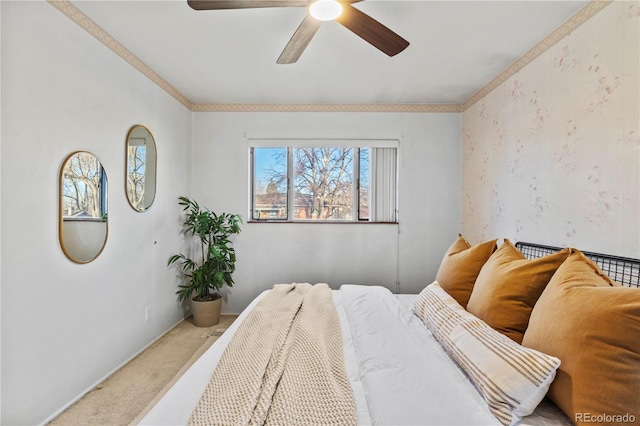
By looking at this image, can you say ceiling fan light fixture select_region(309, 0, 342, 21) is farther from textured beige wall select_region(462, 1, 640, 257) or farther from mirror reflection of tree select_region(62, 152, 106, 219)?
mirror reflection of tree select_region(62, 152, 106, 219)

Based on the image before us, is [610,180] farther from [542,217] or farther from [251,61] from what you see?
[251,61]

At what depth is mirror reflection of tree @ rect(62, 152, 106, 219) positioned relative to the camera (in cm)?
180

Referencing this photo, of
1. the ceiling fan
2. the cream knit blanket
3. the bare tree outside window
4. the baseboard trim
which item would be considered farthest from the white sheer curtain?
the baseboard trim

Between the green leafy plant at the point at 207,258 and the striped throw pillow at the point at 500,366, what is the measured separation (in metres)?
2.41

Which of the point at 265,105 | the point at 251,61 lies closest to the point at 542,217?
the point at 251,61

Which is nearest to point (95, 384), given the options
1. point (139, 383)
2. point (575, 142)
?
point (139, 383)

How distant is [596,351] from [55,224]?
8.49 ft

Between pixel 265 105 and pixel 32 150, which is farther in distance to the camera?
pixel 265 105

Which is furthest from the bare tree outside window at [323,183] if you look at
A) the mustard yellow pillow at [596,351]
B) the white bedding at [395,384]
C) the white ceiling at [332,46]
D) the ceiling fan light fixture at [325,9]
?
the mustard yellow pillow at [596,351]

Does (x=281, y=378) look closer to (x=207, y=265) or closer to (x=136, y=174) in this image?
(x=136, y=174)

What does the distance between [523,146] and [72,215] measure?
3266 millimetres

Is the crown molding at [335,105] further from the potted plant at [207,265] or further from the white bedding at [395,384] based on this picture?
the white bedding at [395,384]

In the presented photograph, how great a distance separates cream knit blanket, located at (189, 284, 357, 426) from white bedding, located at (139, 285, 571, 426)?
0.08m

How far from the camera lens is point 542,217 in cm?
210
